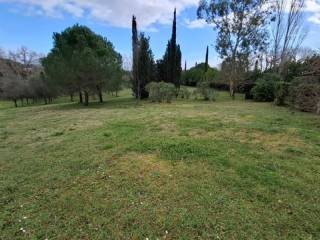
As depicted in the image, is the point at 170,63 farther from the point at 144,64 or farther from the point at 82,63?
the point at 82,63

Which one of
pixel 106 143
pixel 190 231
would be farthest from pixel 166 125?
pixel 190 231

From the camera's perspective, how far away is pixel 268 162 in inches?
151

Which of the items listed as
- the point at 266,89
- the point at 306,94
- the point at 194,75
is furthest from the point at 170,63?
the point at 194,75

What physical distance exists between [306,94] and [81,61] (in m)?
10.8

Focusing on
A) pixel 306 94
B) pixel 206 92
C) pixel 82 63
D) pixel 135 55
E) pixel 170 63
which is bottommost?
pixel 206 92

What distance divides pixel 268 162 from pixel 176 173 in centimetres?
154

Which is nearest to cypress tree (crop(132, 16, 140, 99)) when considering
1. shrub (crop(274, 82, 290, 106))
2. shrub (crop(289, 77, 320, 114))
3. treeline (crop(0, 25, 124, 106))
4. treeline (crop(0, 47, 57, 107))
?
treeline (crop(0, 25, 124, 106))

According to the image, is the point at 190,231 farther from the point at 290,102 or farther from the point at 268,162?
the point at 290,102

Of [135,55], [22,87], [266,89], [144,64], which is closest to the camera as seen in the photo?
[266,89]

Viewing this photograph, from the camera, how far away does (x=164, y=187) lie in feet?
10.3

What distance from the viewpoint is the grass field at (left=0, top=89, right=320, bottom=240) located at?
238 centimetres

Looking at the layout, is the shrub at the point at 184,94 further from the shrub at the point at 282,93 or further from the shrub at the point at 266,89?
the shrub at the point at 282,93

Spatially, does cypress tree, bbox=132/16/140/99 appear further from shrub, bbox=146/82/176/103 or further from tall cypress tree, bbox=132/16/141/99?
shrub, bbox=146/82/176/103

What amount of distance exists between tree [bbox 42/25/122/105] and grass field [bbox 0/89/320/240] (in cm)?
857
